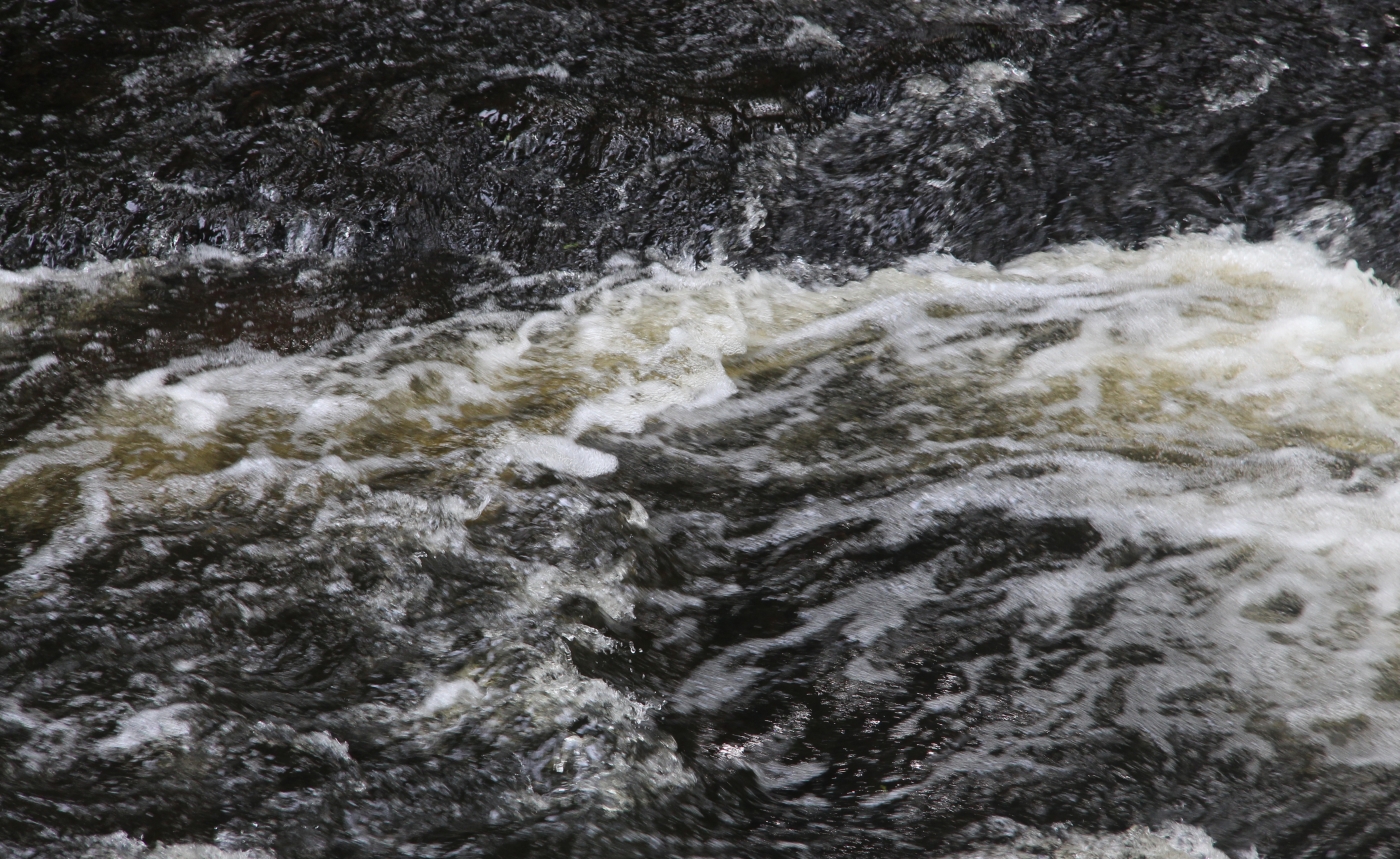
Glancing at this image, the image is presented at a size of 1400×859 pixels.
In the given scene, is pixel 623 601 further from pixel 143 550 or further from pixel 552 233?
pixel 552 233

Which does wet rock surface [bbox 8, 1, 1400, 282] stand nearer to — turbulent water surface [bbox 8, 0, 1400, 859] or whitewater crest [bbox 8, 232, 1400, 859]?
turbulent water surface [bbox 8, 0, 1400, 859]

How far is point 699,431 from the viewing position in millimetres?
3020

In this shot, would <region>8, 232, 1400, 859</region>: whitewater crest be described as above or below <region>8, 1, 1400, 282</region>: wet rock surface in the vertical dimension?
below

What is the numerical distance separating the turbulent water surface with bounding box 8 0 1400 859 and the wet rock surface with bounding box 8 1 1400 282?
0.02 m

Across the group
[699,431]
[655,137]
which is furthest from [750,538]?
[655,137]

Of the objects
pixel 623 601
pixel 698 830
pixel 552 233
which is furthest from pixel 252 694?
pixel 552 233

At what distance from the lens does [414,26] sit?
3.80 meters

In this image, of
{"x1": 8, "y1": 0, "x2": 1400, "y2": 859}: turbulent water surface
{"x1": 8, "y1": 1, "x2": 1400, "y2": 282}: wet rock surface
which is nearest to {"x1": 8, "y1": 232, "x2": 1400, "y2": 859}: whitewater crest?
{"x1": 8, "y1": 0, "x2": 1400, "y2": 859}: turbulent water surface

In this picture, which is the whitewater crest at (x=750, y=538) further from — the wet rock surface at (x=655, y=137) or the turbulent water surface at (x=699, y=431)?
the wet rock surface at (x=655, y=137)

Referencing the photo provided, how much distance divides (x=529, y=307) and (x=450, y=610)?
131 cm

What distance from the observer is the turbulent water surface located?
2.15 m

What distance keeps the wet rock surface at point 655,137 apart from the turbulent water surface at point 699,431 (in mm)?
19

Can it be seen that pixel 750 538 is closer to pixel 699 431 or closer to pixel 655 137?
pixel 699 431

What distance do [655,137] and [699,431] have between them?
126 cm
